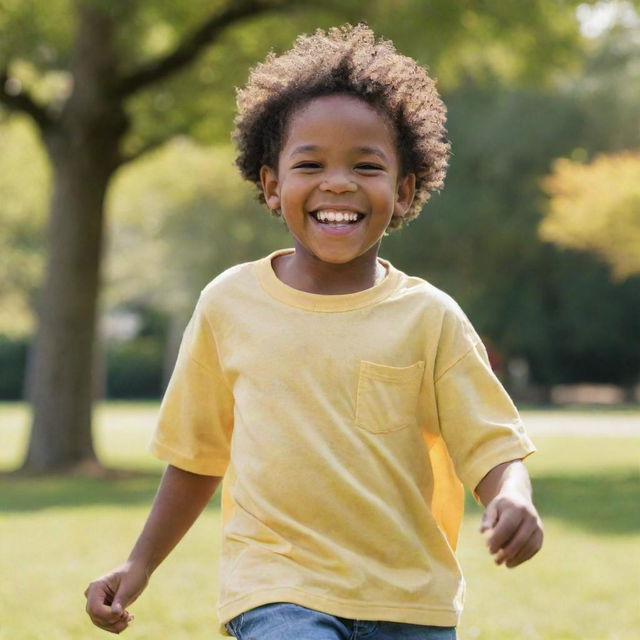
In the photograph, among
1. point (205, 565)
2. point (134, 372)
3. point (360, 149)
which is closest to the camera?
point (360, 149)

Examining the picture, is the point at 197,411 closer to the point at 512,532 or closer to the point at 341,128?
the point at 341,128

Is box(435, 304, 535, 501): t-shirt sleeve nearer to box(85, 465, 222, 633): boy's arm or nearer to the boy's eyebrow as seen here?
the boy's eyebrow

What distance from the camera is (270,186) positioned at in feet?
10.5

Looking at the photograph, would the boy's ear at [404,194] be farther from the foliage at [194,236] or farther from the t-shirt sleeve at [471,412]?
the foliage at [194,236]

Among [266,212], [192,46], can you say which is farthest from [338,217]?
[192,46]

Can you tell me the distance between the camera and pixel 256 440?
2.78 m

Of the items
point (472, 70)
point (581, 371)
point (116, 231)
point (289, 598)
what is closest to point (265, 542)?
point (289, 598)

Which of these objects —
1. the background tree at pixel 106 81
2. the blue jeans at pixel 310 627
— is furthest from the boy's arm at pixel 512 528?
the background tree at pixel 106 81

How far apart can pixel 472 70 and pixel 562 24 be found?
2594 millimetres

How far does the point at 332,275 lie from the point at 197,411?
46 centimetres

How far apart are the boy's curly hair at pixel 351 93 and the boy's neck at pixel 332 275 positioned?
0.30 m

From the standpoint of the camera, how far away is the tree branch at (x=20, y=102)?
563 inches

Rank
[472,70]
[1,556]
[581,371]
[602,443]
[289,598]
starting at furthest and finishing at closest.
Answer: [581,371] → [602,443] → [472,70] → [1,556] → [289,598]

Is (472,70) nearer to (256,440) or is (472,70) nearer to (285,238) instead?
(256,440)
